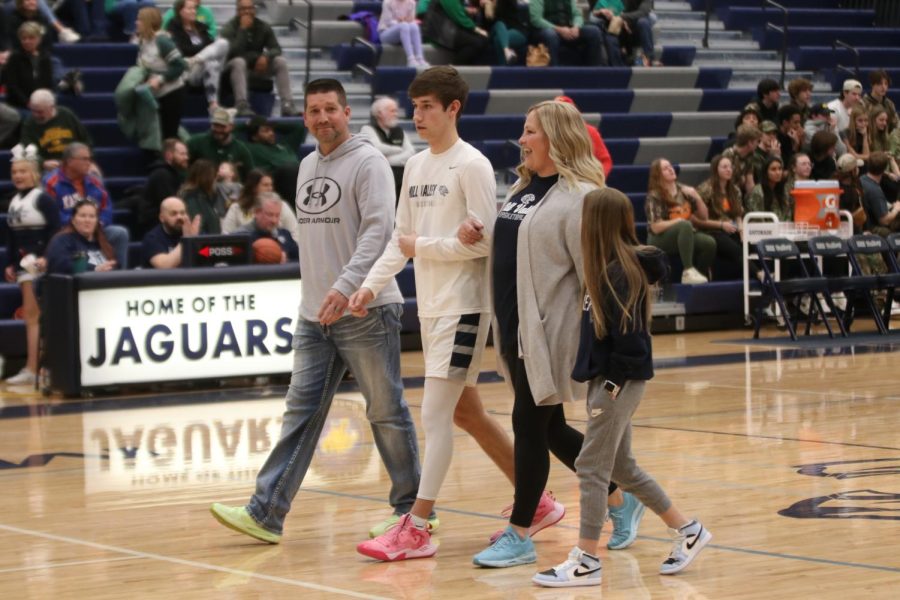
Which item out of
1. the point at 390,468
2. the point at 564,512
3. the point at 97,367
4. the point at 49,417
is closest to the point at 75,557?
the point at 390,468

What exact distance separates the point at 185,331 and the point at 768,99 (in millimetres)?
8579

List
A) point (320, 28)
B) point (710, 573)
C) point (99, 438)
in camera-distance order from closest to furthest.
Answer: point (710, 573)
point (99, 438)
point (320, 28)

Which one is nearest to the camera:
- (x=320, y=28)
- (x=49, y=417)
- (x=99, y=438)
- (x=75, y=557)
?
(x=75, y=557)

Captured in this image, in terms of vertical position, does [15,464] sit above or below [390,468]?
below

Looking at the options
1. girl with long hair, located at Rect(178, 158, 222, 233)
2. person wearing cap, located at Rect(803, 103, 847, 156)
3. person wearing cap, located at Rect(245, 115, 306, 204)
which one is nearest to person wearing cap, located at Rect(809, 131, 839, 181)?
person wearing cap, located at Rect(803, 103, 847, 156)

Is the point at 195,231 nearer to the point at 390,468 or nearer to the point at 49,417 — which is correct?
the point at 49,417

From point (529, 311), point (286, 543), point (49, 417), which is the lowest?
point (49, 417)

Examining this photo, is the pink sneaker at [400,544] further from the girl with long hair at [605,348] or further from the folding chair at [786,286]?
the folding chair at [786,286]

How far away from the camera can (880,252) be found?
15.7m

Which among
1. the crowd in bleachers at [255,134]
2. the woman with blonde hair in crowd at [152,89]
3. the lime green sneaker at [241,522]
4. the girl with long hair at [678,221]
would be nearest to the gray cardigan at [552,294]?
the lime green sneaker at [241,522]

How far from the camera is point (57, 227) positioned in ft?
41.7

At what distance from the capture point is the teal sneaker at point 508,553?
5.50 meters

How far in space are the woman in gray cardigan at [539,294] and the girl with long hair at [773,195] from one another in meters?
10.8

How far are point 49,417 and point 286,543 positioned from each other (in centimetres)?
457
